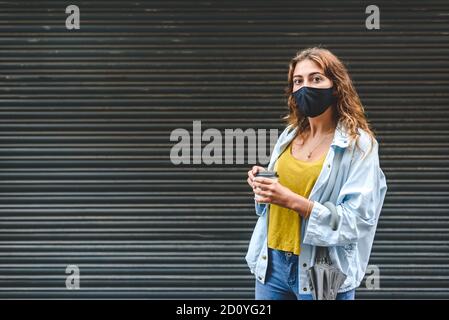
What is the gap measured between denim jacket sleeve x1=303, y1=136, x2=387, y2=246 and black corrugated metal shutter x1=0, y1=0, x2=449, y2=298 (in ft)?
8.42

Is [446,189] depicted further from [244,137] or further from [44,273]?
[44,273]

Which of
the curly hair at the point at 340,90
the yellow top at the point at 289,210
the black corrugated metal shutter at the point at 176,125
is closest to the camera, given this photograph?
the yellow top at the point at 289,210

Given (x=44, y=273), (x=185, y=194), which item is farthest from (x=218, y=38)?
(x=44, y=273)

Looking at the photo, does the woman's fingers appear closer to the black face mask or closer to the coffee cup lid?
the coffee cup lid

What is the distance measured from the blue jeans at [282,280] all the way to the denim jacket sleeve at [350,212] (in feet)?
0.55

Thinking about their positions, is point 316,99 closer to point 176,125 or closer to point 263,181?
point 263,181

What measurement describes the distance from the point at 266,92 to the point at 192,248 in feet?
4.90

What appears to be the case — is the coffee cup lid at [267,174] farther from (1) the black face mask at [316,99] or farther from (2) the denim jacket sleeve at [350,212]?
(1) the black face mask at [316,99]

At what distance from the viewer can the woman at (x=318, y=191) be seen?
8.77ft

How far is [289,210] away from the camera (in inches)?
110

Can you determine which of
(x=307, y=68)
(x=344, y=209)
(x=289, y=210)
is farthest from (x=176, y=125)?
(x=344, y=209)

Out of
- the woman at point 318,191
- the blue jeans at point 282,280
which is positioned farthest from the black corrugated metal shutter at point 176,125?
the blue jeans at point 282,280

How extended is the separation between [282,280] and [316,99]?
0.87 metres

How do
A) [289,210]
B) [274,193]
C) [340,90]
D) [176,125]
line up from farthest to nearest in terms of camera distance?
[176,125]
[340,90]
[289,210]
[274,193]
